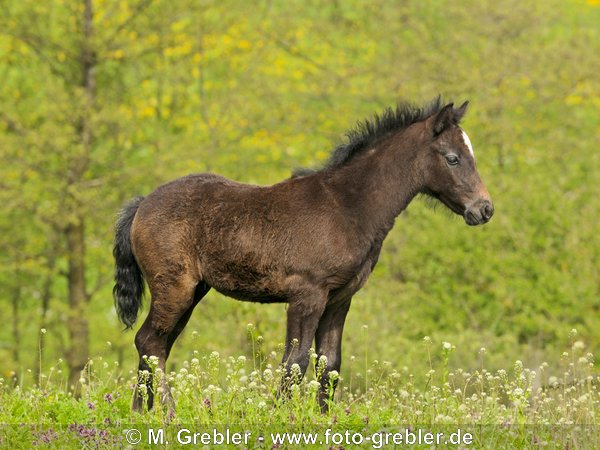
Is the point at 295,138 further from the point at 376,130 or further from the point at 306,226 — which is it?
the point at 306,226

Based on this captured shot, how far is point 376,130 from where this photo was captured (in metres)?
8.73

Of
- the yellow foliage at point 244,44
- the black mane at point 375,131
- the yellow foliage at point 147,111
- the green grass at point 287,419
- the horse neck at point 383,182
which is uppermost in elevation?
the yellow foliage at point 244,44

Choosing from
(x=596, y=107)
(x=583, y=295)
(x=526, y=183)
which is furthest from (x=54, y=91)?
(x=596, y=107)

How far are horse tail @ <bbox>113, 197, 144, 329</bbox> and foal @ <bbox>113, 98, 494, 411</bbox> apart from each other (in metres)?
0.18

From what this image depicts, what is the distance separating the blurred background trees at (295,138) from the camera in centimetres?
2059

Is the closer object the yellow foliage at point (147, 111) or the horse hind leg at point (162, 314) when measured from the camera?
the horse hind leg at point (162, 314)

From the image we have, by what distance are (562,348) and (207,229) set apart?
1282 cm

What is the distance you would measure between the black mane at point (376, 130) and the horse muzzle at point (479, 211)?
0.91 m

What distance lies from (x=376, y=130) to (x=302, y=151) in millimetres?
22186

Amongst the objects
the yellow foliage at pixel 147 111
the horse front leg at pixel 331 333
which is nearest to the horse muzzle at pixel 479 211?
the horse front leg at pixel 331 333

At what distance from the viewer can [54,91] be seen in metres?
22.1

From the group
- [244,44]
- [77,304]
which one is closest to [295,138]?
[244,44]

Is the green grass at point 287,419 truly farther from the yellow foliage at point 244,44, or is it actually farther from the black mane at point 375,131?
the yellow foliage at point 244,44

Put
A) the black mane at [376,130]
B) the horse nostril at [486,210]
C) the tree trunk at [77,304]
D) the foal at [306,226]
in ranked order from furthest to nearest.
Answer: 1. the tree trunk at [77,304]
2. the black mane at [376,130]
3. the horse nostril at [486,210]
4. the foal at [306,226]
